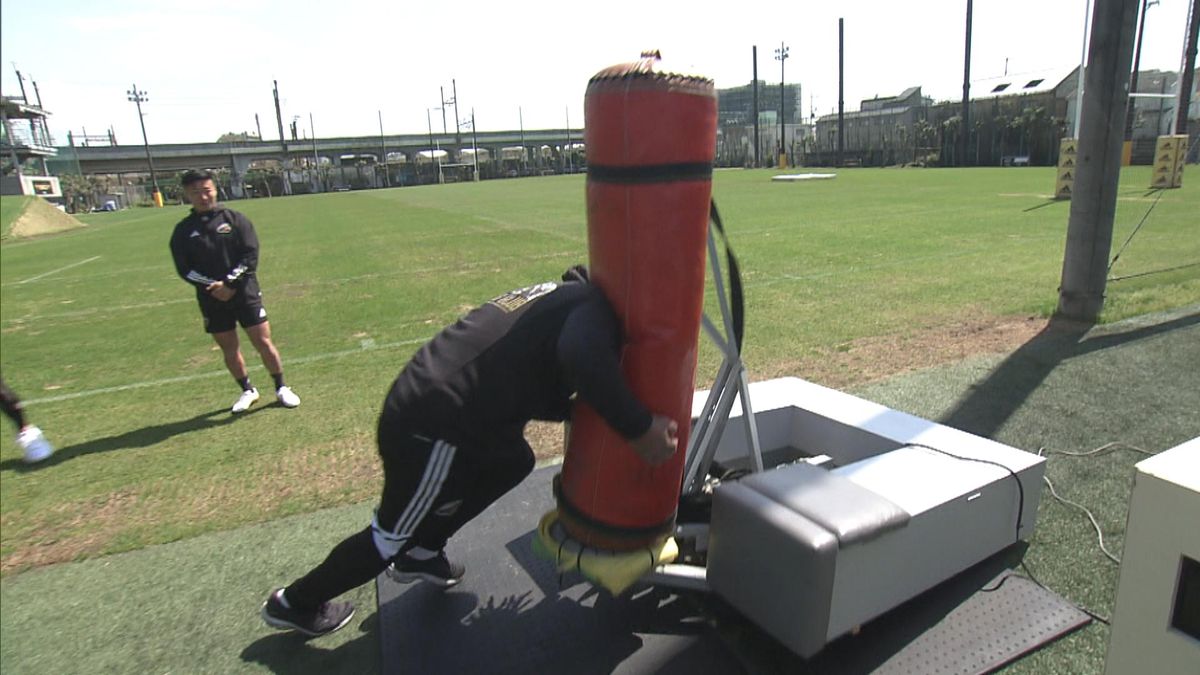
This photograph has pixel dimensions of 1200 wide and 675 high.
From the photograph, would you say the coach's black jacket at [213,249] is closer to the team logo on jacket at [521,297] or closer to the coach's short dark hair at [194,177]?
the coach's short dark hair at [194,177]

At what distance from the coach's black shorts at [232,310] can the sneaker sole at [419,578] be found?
3245 mm

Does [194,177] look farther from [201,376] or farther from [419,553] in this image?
[419,553]

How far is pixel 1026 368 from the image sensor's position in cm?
530

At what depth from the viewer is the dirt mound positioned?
28953 mm

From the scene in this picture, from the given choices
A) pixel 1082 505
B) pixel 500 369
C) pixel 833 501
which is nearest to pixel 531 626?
pixel 500 369

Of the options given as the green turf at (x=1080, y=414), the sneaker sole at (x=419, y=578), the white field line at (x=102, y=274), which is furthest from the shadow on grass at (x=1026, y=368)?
the white field line at (x=102, y=274)

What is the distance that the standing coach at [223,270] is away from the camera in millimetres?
5180

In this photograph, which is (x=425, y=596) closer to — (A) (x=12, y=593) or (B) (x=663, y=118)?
(A) (x=12, y=593)

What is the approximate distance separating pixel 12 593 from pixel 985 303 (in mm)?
8076

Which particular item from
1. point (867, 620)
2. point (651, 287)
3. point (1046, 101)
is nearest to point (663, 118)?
point (651, 287)

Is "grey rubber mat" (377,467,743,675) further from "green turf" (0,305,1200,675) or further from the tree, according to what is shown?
the tree

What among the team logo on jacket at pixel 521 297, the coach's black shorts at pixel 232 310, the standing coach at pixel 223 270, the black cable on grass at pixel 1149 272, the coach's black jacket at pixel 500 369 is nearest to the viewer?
the coach's black jacket at pixel 500 369

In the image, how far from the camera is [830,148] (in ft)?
215

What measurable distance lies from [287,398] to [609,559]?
392 cm
